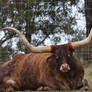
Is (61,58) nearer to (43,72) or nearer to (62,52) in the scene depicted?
(62,52)

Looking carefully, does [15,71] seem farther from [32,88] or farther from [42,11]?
[42,11]

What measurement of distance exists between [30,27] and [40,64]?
6523mm

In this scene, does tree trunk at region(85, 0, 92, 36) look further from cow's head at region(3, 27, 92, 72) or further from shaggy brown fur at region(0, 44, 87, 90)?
cow's head at region(3, 27, 92, 72)

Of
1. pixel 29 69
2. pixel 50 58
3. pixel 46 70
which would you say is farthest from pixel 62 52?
pixel 29 69

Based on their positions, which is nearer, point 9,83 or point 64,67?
point 64,67

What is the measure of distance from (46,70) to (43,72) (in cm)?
7

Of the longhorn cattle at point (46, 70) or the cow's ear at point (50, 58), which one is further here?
the cow's ear at point (50, 58)

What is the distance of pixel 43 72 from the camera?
7586mm

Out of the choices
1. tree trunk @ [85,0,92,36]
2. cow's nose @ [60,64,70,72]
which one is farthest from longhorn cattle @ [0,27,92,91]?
tree trunk @ [85,0,92,36]

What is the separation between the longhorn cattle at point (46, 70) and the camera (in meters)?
7.29

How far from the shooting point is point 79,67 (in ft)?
24.6

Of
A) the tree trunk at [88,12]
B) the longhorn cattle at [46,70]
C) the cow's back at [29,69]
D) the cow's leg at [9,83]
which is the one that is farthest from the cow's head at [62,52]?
the tree trunk at [88,12]

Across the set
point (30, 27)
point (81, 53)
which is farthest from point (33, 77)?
point (30, 27)

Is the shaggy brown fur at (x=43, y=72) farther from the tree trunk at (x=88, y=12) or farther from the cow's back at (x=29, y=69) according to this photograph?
the tree trunk at (x=88, y=12)
